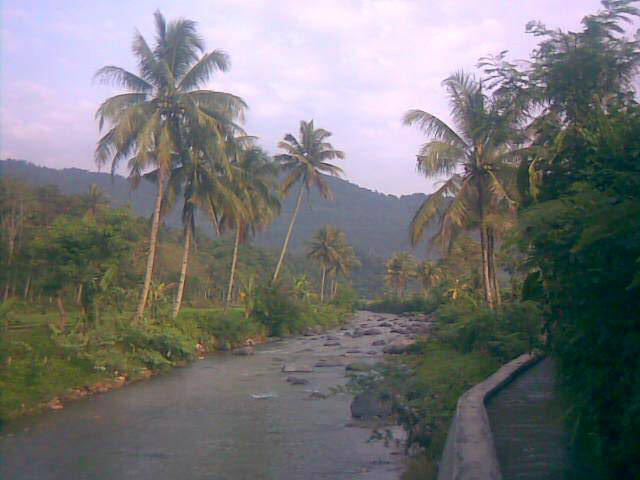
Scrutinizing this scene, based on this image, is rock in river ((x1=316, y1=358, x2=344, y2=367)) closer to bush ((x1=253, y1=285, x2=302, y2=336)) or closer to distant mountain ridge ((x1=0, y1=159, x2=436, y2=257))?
bush ((x1=253, y1=285, x2=302, y2=336))

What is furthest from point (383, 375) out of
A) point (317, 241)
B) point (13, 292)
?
point (317, 241)

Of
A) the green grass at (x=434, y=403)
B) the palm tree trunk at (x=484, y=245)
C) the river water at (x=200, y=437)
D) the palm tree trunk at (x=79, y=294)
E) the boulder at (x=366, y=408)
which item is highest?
the palm tree trunk at (x=484, y=245)

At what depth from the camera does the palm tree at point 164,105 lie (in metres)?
20.8

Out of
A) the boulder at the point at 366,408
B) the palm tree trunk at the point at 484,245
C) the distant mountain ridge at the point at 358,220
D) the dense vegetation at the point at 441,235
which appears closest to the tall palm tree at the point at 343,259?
the dense vegetation at the point at 441,235

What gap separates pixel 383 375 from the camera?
10.7 meters

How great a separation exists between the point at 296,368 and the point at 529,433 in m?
14.3

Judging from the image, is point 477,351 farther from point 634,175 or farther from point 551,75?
point 634,175

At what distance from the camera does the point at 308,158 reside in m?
36.3

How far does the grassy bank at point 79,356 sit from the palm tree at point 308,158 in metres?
13.4

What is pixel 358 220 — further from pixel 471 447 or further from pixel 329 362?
pixel 471 447

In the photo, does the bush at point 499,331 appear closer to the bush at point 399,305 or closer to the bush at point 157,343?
the bush at point 157,343

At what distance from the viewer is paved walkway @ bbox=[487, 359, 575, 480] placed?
5379 millimetres

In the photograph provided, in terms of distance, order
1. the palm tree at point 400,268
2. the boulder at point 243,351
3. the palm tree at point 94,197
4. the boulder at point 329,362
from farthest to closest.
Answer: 1. the palm tree at point 400,268
2. the palm tree at point 94,197
3. the boulder at point 243,351
4. the boulder at point 329,362

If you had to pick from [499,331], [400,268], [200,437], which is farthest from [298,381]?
[400,268]
